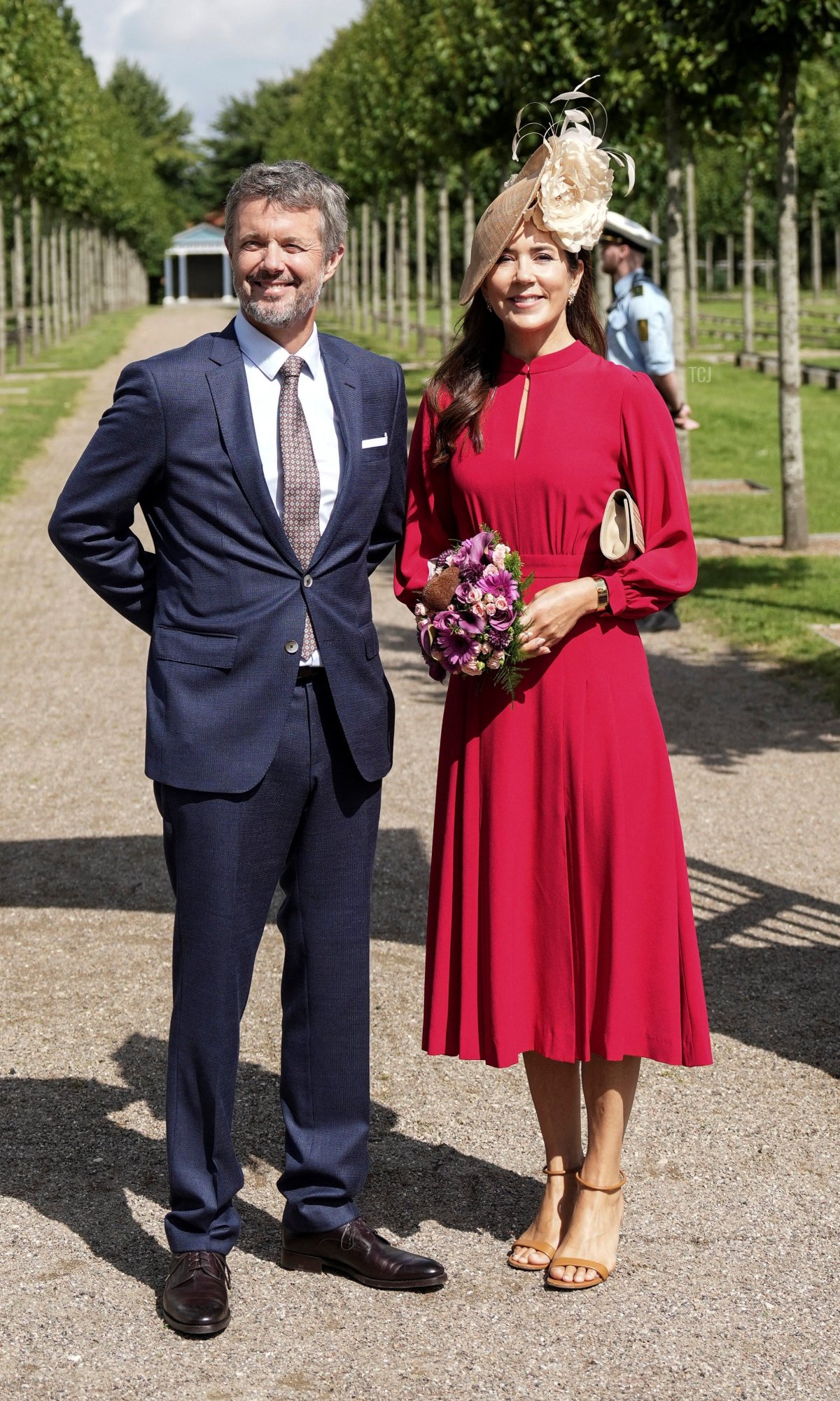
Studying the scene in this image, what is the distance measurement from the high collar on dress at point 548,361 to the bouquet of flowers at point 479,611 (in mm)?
321

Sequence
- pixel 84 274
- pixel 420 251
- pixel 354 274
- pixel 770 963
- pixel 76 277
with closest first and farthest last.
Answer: pixel 770 963 < pixel 420 251 < pixel 354 274 < pixel 76 277 < pixel 84 274

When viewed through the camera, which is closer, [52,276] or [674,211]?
[674,211]

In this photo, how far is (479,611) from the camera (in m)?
3.24

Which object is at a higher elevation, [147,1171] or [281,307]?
[281,307]

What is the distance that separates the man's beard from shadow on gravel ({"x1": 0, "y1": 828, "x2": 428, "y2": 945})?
A: 284 centimetres

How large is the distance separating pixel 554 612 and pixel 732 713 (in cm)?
555

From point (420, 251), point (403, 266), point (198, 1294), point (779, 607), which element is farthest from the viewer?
point (403, 266)

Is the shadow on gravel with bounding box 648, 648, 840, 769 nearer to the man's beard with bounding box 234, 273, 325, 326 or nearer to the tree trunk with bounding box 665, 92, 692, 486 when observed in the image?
the tree trunk with bounding box 665, 92, 692, 486

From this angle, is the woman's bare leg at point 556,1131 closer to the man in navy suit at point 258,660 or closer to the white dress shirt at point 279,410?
the man in navy suit at point 258,660

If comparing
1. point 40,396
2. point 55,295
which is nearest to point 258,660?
point 40,396

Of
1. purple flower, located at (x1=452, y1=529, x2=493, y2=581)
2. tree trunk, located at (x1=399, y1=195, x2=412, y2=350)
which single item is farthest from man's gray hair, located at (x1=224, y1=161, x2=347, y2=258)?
tree trunk, located at (x1=399, y1=195, x2=412, y2=350)

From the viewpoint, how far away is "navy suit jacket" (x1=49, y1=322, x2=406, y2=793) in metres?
3.22

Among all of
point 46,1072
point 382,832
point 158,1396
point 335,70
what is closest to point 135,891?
point 382,832

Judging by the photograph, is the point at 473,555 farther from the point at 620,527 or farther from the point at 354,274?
the point at 354,274
